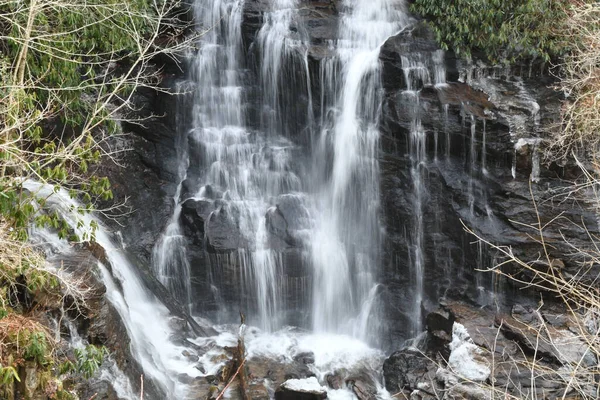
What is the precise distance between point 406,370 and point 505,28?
26.9ft

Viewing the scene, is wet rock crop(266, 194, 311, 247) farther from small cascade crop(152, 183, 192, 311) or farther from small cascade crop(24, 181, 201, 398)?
small cascade crop(24, 181, 201, 398)

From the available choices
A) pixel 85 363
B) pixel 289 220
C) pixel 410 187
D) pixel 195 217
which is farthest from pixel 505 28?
pixel 85 363

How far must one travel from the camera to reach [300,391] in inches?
386

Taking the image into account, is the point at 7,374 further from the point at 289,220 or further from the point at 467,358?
the point at 289,220

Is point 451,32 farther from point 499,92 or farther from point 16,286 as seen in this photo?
point 16,286

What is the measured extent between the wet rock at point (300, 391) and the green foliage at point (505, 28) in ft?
28.0

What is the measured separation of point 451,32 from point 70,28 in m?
8.66

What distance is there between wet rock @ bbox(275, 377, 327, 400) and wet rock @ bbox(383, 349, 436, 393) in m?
1.65

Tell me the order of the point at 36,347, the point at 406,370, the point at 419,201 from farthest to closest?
the point at 419,201 → the point at 406,370 → the point at 36,347

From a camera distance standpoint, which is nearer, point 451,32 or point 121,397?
point 121,397

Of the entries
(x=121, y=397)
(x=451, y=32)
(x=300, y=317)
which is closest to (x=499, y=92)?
(x=451, y=32)

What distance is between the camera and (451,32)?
1405cm

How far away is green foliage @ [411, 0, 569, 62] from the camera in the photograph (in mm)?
13547

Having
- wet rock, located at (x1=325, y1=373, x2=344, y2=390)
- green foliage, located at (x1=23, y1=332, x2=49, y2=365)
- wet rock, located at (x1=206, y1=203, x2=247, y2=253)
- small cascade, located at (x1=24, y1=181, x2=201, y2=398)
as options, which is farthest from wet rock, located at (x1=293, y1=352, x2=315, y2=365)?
green foliage, located at (x1=23, y1=332, x2=49, y2=365)
